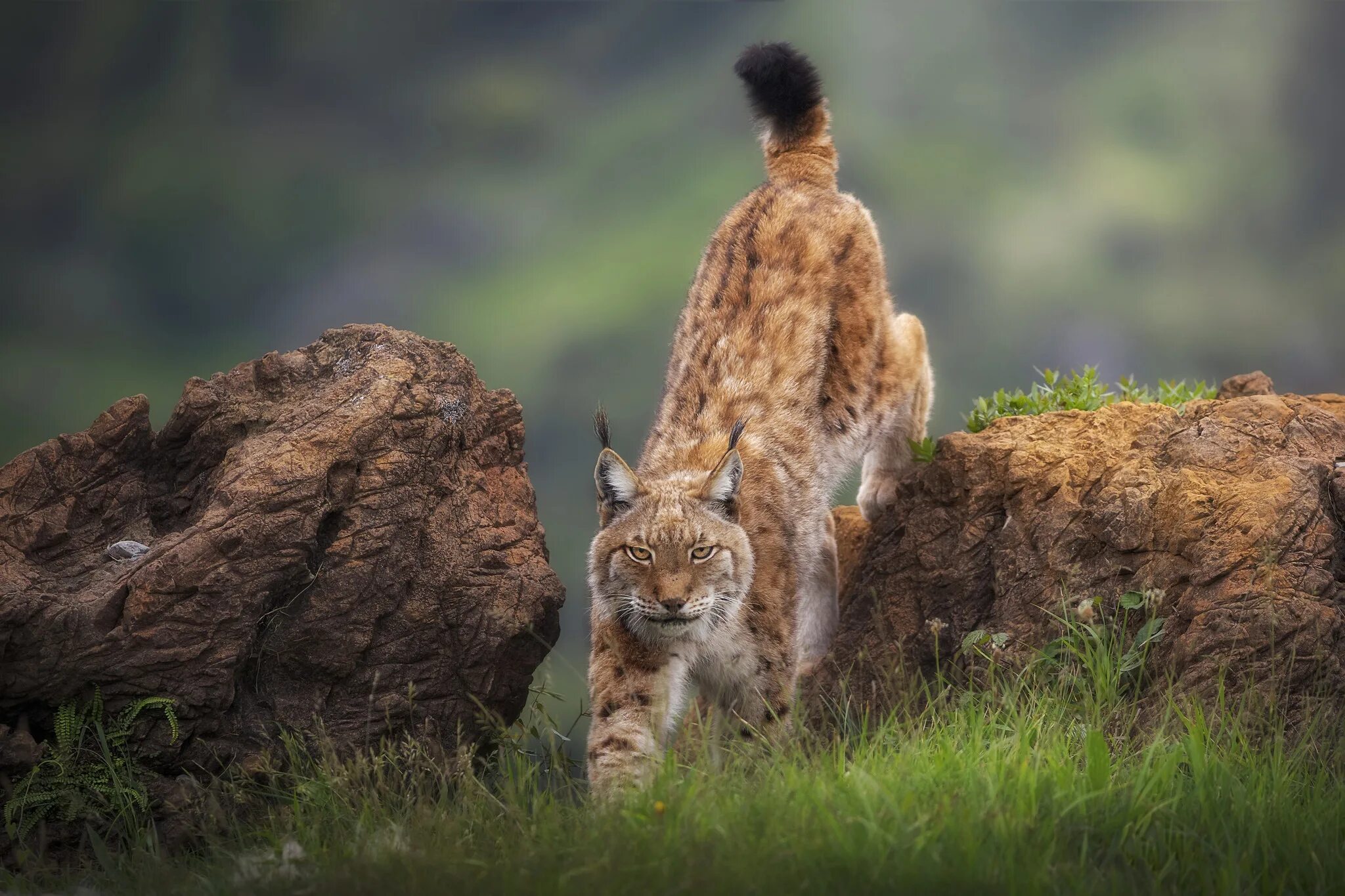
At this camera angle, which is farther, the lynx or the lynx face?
the lynx

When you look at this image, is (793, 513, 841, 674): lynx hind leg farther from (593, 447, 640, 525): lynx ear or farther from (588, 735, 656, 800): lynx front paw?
(588, 735, 656, 800): lynx front paw

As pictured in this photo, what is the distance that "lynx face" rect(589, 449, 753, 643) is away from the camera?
539 centimetres

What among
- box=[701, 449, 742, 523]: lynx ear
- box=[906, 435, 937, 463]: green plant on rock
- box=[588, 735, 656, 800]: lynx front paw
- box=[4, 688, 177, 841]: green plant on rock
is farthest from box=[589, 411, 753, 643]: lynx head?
box=[4, 688, 177, 841]: green plant on rock

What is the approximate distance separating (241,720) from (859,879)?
10.4 feet

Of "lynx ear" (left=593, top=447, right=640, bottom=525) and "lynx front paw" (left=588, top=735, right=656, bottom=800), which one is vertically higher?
"lynx ear" (left=593, top=447, right=640, bottom=525)

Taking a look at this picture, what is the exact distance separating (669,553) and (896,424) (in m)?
2.55

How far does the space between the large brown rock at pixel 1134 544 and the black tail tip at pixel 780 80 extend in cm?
222

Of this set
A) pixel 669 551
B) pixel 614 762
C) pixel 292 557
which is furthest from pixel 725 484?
pixel 292 557

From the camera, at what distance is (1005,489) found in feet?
22.0

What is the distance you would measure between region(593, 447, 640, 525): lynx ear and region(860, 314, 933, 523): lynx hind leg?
219cm

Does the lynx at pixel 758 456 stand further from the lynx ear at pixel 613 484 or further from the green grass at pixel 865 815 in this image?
the green grass at pixel 865 815

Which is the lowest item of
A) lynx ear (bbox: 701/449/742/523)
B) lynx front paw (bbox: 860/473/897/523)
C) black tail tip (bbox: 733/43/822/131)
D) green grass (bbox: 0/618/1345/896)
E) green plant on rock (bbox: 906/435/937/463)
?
green grass (bbox: 0/618/1345/896)

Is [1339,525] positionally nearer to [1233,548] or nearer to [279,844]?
[1233,548]

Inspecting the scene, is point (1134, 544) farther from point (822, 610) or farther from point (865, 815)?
point (865, 815)
